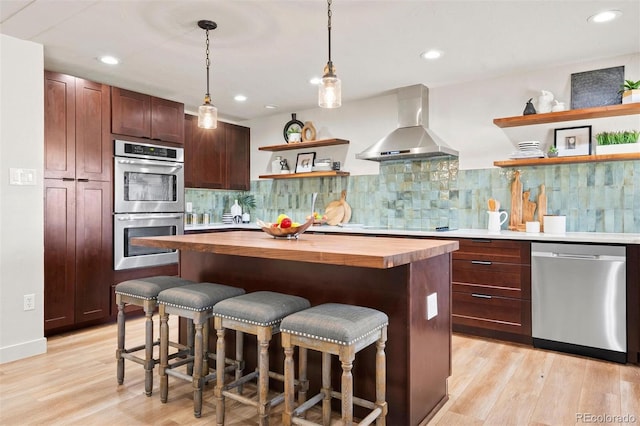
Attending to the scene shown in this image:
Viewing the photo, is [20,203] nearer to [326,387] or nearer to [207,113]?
[207,113]

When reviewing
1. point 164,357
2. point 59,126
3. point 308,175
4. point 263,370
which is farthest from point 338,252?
point 308,175

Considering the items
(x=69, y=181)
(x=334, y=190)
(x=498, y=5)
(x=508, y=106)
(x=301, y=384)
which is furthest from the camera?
(x=334, y=190)

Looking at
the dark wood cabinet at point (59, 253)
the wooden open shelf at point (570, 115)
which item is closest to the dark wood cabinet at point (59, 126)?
the dark wood cabinet at point (59, 253)

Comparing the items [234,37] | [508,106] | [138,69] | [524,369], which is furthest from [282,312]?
[508,106]

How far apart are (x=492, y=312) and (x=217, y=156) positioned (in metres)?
3.75

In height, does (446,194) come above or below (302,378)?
above

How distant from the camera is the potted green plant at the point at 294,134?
5262 mm

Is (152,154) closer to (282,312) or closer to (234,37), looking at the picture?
(234,37)

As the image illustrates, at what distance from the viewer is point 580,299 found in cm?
310

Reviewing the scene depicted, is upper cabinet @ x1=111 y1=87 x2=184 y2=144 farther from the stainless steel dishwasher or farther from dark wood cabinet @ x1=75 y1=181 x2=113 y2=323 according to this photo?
the stainless steel dishwasher

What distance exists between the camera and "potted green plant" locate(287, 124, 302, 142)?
17.3 feet

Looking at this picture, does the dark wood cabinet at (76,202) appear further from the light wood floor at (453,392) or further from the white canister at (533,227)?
the white canister at (533,227)

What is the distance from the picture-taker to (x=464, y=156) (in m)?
4.29

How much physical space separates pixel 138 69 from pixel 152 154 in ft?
2.76
